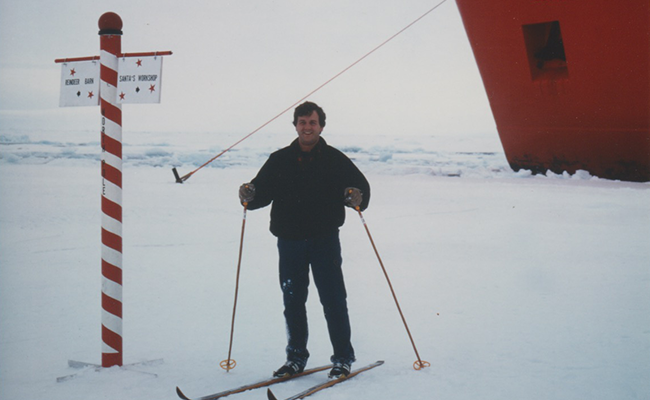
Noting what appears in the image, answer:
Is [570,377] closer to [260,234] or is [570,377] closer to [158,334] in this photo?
[158,334]

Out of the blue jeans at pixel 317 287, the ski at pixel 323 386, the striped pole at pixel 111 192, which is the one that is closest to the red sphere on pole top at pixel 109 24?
the striped pole at pixel 111 192

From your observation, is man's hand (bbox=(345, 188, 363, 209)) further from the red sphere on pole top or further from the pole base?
the red sphere on pole top

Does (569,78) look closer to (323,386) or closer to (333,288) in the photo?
(333,288)

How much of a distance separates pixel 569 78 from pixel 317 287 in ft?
30.2

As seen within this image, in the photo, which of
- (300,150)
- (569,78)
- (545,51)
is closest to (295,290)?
(300,150)

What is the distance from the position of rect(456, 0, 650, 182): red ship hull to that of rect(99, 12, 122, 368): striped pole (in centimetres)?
851

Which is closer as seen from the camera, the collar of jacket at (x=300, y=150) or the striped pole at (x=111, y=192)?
the collar of jacket at (x=300, y=150)

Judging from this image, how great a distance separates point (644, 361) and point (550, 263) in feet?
8.86

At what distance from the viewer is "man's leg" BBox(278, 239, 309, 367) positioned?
10.5 ft

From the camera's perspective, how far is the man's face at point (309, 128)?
124 inches

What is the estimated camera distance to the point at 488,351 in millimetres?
3680

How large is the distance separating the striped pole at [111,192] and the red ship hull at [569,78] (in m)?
8.51

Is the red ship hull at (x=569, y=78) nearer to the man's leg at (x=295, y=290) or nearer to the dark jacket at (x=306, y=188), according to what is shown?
the dark jacket at (x=306, y=188)

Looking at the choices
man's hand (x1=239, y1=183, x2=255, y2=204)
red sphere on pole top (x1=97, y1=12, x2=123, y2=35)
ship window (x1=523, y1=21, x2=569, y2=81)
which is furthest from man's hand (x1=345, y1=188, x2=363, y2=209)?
ship window (x1=523, y1=21, x2=569, y2=81)
